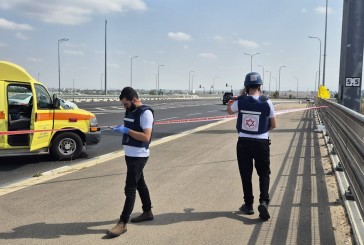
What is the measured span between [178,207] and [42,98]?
5.16 metres

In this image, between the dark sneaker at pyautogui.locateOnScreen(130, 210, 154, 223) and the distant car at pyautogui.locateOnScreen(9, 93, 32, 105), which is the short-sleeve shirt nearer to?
the dark sneaker at pyautogui.locateOnScreen(130, 210, 154, 223)

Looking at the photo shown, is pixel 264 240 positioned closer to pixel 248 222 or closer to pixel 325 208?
pixel 248 222

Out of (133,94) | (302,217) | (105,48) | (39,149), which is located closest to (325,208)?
(302,217)

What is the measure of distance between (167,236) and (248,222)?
106cm

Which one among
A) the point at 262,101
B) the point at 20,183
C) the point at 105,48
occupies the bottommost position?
the point at 20,183

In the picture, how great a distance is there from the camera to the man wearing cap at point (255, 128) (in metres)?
5.23

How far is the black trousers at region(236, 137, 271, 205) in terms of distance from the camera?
528 centimetres

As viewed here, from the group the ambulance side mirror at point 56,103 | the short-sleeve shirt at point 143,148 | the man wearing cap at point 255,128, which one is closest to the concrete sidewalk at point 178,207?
the man wearing cap at point 255,128

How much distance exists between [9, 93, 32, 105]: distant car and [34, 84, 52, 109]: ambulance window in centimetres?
44

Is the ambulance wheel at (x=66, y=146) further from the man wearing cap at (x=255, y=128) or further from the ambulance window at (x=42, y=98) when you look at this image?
the man wearing cap at (x=255, y=128)

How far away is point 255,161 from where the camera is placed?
17.6 ft

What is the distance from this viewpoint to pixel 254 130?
5250mm

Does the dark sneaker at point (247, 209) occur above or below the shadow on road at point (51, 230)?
above

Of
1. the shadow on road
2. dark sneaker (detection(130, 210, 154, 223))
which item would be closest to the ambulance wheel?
the shadow on road
